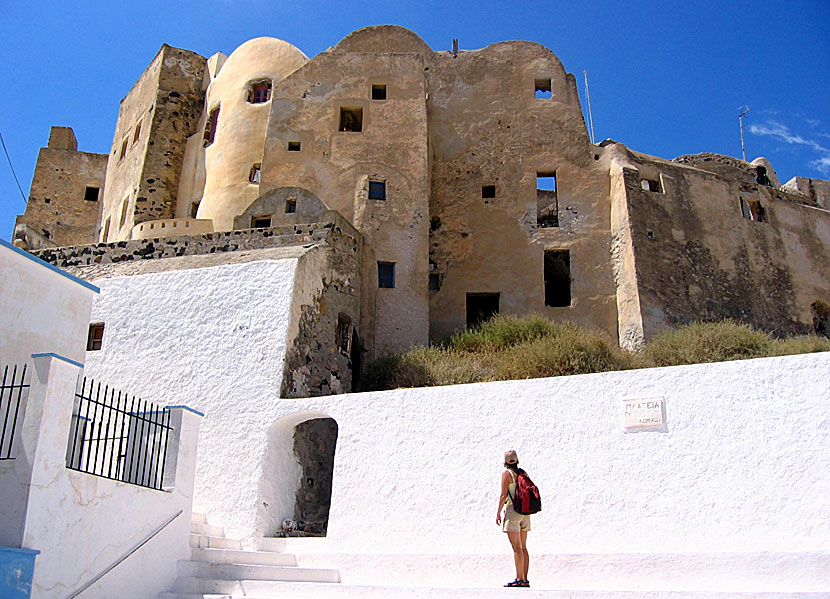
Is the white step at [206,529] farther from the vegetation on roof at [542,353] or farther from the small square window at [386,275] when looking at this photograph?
the small square window at [386,275]

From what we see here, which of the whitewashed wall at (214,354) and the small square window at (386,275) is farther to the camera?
the small square window at (386,275)

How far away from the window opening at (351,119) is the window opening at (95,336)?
9442 millimetres

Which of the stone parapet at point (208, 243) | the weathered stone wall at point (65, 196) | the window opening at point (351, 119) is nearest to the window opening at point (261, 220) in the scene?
the stone parapet at point (208, 243)

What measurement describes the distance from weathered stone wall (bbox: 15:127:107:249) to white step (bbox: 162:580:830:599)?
851 inches

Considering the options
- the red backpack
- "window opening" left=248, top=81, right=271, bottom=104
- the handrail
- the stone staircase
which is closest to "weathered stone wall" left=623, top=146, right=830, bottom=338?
"window opening" left=248, top=81, right=271, bottom=104

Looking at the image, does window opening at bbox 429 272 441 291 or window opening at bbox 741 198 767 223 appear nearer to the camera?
window opening at bbox 429 272 441 291

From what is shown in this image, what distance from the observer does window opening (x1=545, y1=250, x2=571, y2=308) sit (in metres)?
21.1

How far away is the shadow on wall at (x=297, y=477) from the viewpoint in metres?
11.5

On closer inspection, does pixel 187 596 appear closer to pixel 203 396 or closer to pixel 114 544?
pixel 114 544

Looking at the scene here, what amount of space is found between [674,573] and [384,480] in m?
3.98

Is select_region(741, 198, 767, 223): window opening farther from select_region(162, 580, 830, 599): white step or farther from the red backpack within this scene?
select_region(162, 580, 830, 599): white step

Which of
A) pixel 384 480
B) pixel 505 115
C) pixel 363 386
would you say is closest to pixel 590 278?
pixel 505 115

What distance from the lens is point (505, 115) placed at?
22.0 meters

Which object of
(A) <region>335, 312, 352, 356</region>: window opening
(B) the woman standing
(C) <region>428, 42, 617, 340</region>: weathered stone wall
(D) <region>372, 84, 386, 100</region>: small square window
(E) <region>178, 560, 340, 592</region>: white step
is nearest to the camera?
(B) the woman standing
